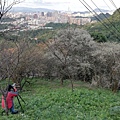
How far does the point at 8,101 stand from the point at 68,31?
21.5 metres

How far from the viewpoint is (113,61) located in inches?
1042

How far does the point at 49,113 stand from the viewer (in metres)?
11.2

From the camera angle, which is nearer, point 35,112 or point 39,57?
point 35,112

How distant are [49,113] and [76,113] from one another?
115cm

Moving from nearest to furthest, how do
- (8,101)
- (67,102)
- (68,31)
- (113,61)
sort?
1. (8,101)
2. (67,102)
3. (113,61)
4. (68,31)

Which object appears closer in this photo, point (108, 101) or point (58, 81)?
point (108, 101)

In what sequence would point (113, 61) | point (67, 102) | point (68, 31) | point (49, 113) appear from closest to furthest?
point (49, 113), point (67, 102), point (113, 61), point (68, 31)

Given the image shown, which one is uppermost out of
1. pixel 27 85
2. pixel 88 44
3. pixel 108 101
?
pixel 88 44

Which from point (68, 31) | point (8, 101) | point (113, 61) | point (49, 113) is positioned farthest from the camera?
point (68, 31)

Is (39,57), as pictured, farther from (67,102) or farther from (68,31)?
(67,102)

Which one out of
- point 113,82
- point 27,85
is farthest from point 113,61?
point 27,85

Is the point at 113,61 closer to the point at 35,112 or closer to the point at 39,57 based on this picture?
the point at 39,57

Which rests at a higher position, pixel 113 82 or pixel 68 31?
pixel 68 31

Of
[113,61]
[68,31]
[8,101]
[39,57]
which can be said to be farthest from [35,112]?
[68,31]
